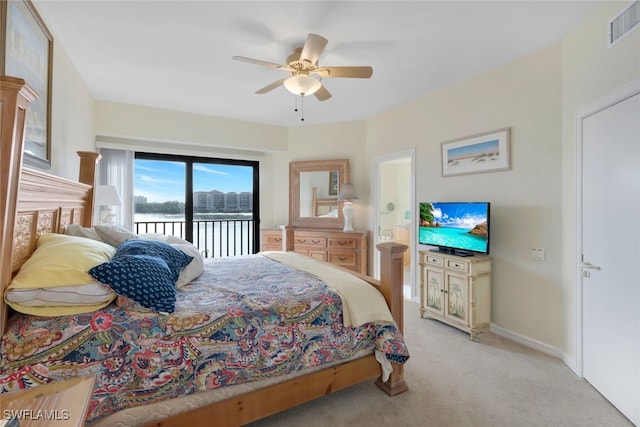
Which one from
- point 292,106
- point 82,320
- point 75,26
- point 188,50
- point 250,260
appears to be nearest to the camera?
point 82,320

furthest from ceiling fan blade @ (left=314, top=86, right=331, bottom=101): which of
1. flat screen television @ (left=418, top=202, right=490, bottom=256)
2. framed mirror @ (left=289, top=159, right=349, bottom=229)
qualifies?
framed mirror @ (left=289, top=159, right=349, bottom=229)

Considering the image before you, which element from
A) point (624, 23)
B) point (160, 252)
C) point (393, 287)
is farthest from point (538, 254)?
point (160, 252)

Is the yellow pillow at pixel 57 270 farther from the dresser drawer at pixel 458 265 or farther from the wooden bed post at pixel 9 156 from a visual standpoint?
the dresser drawer at pixel 458 265

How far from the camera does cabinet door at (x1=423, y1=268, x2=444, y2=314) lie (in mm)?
3096

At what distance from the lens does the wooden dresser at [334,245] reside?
4492 mm

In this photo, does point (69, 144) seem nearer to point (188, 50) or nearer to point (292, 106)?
point (188, 50)

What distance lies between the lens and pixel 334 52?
8.63 feet

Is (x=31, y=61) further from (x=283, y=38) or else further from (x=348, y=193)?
(x=348, y=193)

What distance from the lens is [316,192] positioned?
505 centimetres

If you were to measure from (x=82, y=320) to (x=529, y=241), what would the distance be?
3.36m

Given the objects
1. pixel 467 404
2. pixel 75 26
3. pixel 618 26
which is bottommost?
pixel 467 404

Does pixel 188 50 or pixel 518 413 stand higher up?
pixel 188 50

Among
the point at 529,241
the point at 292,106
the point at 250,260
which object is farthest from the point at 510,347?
the point at 292,106

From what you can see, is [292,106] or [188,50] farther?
[292,106]
